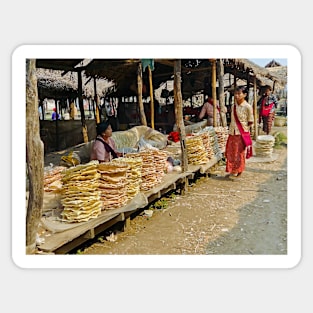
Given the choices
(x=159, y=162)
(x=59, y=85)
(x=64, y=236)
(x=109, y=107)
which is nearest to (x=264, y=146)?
(x=159, y=162)

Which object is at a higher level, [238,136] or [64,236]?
[238,136]

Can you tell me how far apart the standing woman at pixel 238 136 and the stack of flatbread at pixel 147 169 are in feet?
4.04

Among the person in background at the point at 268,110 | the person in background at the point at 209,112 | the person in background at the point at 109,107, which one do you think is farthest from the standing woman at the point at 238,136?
the person in background at the point at 109,107

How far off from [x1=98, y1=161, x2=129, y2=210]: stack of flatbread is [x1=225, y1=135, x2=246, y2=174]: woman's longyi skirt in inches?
71.3

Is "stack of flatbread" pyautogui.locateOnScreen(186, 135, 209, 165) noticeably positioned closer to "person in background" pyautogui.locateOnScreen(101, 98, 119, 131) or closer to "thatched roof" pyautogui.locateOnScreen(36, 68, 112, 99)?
"thatched roof" pyautogui.locateOnScreen(36, 68, 112, 99)

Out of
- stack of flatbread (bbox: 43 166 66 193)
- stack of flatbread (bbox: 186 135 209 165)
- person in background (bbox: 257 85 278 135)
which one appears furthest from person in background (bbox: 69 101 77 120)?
stack of flatbread (bbox: 43 166 66 193)

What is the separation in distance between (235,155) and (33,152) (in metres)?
2.55

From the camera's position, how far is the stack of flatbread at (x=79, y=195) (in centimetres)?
230

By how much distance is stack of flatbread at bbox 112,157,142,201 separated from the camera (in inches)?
106

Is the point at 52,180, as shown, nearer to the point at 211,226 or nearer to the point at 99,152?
the point at 99,152
